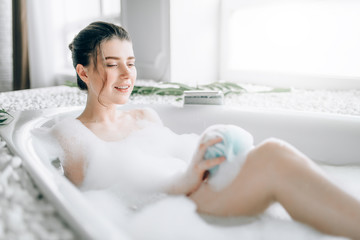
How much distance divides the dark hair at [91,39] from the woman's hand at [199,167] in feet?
1.44

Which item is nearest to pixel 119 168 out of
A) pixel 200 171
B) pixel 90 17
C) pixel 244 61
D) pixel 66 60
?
pixel 200 171

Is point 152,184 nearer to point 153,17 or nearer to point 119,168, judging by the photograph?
point 119,168

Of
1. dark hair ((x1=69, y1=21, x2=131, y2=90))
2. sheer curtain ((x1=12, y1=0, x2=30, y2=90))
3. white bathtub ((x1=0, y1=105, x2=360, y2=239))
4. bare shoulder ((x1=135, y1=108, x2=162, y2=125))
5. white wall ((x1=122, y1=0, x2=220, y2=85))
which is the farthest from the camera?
sheer curtain ((x1=12, y1=0, x2=30, y2=90))

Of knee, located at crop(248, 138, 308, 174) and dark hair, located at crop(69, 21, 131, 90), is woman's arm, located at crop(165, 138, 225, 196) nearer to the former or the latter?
knee, located at crop(248, 138, 308, 174)

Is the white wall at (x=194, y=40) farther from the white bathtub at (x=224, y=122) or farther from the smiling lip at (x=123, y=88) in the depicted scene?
the smiling lip at (x=123, y=88)

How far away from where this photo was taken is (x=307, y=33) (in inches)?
82.5

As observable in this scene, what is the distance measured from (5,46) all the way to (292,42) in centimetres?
242

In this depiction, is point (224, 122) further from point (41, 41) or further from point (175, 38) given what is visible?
point (41, 41)

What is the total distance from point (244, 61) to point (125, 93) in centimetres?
161

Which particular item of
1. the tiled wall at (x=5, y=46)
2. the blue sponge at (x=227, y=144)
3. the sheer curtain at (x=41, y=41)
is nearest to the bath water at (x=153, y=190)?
the blue sponge at (x=227, y=144)

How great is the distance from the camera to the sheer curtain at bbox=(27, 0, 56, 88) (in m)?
3.01

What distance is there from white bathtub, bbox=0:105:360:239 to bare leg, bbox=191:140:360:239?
38 centimetres

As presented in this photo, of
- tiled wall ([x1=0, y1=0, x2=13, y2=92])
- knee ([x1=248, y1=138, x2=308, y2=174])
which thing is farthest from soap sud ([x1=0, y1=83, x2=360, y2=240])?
tiled wall ([x1=0, y1=0, x2=13, y2=92])

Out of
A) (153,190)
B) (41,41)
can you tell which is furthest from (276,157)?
(41,41)
